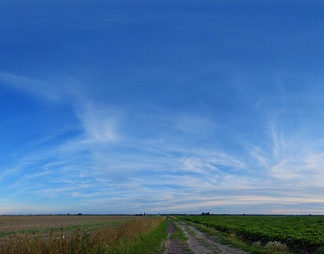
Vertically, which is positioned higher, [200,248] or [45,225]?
[45,225]

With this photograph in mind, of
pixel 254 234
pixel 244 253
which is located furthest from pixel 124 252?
pixel 254 234

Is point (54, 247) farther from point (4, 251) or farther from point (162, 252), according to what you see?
point (162, 252)

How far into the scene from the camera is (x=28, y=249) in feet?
29.5

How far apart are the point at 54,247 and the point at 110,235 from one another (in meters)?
7.45

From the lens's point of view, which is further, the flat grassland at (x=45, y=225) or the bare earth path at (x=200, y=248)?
the flat grassland at (x=45, y=225)

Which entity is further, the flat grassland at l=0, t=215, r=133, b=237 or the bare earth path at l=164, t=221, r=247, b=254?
the flat grassland at l=0, t=215, r=133, b=237

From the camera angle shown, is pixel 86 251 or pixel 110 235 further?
pixel 110 235

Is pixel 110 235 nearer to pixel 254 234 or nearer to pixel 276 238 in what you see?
pixel 276 238

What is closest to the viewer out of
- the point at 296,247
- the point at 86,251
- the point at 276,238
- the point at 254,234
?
the point at 86,251

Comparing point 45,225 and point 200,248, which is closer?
point 200,248

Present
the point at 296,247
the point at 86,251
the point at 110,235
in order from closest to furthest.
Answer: the point at 86,251, the point at 110,235, the point at 296,247

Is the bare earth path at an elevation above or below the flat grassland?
below

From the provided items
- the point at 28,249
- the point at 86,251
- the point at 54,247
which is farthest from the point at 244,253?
the point at 28,249

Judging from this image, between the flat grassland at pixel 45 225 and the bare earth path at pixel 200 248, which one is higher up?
the flat grassland at pixel 45 225
